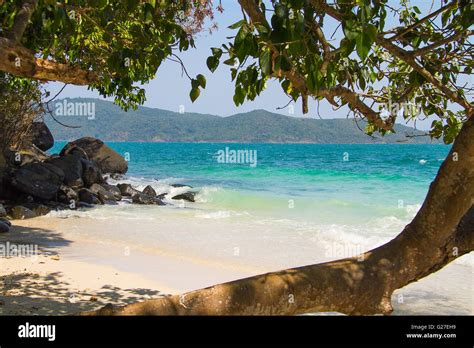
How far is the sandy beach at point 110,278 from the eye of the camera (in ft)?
23.3

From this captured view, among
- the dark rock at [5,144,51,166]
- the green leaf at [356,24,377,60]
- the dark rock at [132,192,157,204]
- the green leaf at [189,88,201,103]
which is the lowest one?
the dark rock at [132,192,157,204]

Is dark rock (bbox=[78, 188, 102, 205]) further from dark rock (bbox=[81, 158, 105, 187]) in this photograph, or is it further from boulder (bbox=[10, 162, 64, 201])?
dark rock (bbox=[81, 158, 105, 187])

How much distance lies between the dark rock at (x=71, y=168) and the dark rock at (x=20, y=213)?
445 cm

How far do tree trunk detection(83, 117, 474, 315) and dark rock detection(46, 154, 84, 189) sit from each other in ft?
56.8

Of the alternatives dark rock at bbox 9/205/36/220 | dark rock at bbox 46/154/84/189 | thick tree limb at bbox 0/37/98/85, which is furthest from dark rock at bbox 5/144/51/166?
thick tree limb at bbox 0/37/98/85

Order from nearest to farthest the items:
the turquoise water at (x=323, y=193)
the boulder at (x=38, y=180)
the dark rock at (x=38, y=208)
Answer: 1. the dark rock at (x=38, y=208)
2. the boulder at (x=38, y=180)
3. the turquoise water at (x=323, y=193)

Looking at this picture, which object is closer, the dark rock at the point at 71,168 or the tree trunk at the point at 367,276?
the tree trunk at the point at 367,276

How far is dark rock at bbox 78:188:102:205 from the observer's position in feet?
59.6

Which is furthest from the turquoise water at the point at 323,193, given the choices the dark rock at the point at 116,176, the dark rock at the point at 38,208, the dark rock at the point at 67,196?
the dark rock at the point at 38,208

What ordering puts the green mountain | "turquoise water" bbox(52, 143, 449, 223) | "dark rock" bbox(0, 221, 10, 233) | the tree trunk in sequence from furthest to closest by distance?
1. the green mountain
2. "turquoise water" bbox(52, 143, 449, 223)
3. "dark rock" bbox(0, 221, 10, 233)
4. the tree trunk

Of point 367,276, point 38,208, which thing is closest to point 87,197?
point 38,208

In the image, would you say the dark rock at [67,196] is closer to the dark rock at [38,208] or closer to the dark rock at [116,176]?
the dark rock at [38,208]

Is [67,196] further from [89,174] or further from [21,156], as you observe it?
[21,156]

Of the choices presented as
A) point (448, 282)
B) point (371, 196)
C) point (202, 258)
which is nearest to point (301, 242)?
point (202, 258)
